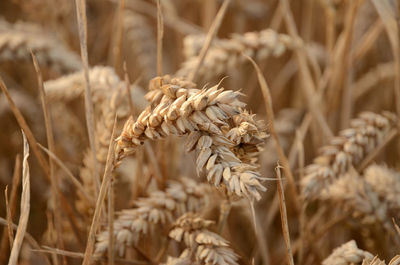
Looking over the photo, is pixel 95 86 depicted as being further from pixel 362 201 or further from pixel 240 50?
pixel 362 201

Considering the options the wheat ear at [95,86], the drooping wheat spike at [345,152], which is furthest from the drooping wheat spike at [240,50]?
the drooping wheat spike at [345,152]

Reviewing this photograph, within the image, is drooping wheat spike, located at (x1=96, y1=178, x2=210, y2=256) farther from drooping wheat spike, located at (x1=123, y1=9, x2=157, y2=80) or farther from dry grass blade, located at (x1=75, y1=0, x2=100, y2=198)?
drooping wheat spike, located at (x1=123, y1=9, x2=157, y2=80)

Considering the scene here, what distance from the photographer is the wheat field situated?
0.59 m

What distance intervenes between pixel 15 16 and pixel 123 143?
1.65 meters

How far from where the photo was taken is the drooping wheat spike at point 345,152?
30.7 inches

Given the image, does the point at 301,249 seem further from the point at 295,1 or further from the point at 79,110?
the point at 295,1

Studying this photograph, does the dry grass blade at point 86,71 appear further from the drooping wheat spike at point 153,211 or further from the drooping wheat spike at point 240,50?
the drooping wheat spike at point 240,50

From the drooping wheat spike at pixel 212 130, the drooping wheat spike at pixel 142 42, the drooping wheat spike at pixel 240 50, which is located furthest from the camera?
the drooping wheat spike at pixel 142 42

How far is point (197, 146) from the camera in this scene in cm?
55

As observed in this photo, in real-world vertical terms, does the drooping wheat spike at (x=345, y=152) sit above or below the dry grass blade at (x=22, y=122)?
below

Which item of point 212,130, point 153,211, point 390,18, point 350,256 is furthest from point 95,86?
point 390,18

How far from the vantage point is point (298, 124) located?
1.41 metres

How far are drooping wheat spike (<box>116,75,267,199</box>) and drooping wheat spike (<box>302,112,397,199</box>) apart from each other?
25 cm

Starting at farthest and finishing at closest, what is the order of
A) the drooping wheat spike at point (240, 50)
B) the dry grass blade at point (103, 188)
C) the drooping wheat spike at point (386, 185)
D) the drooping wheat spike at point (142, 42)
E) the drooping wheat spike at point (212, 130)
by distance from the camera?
1. the drooping wheat spike at point (142, 42)
2. the drooping wheat spike at point (240, 50)
3. the drooping wheat spike at point (386, 185)
4. the dry grass blade at point (103, 188)
5. the drooping wheat spike at point (212, 130)
